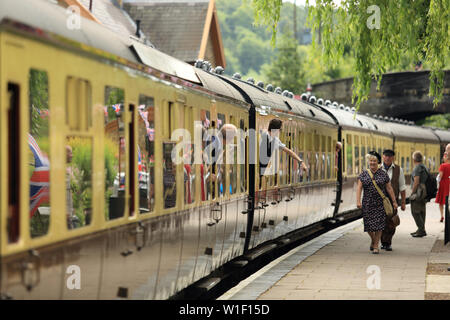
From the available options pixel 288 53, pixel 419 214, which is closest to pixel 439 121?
pixel 288 53

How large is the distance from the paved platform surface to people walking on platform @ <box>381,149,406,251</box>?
0.28 m

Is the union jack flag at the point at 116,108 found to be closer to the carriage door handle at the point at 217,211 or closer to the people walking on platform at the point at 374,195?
the carriage door handle at the point at 217,211

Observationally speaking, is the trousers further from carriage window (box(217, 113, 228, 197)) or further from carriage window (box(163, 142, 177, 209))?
carriage window (box(163, 142, 177, 209))

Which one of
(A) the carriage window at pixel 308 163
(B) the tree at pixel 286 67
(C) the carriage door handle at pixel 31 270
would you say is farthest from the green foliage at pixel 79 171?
(B) the tree at pixel 286 67

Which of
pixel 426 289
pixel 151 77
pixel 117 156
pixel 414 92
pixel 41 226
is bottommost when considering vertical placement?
pixel 426 289

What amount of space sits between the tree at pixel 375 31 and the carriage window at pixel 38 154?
303 inches

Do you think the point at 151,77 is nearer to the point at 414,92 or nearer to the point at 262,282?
the point at 262,282

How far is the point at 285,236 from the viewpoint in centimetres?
1719

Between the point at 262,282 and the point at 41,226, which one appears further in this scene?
the point at 262,282
